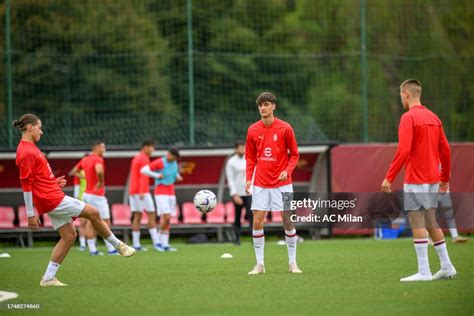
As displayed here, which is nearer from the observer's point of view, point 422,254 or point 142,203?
point 422,254

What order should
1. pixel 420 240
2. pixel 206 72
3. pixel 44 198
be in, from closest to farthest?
pixel 420 240 < pixel 44 198 < pixel 206 72

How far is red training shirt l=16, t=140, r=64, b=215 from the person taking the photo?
11.3m

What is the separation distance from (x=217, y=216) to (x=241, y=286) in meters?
13.8

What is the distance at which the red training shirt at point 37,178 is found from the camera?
446 inches

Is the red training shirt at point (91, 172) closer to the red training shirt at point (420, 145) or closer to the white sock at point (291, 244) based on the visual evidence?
the white sock at point (291, 244)

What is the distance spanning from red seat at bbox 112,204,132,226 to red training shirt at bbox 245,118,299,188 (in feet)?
38.2

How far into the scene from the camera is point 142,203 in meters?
21.2

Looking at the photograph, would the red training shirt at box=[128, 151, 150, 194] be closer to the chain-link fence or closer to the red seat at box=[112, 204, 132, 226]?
the red seat at box=[112, 204, 132, 226]

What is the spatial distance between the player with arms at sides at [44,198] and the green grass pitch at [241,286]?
51cm

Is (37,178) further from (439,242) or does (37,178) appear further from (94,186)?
(94,186)

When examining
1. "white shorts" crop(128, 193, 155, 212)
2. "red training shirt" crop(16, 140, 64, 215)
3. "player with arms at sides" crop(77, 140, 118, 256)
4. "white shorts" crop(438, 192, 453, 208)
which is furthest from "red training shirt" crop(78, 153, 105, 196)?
"white shorts" crop(438, 192, 453, 208)

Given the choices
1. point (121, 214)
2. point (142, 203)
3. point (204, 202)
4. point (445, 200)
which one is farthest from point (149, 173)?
point (445, 200)

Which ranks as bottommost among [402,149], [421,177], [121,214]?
[121,214]

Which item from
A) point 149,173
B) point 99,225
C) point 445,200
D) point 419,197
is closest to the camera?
point 419,197
